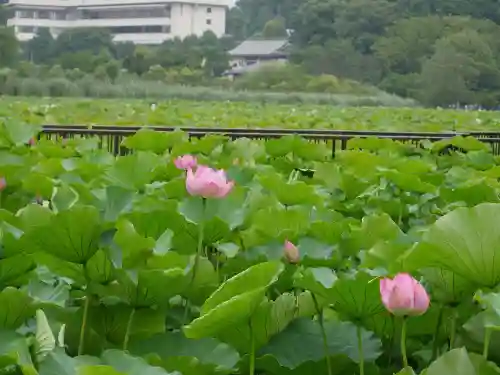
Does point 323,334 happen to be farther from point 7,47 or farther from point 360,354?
point 7,47

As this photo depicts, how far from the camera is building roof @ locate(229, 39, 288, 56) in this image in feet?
131

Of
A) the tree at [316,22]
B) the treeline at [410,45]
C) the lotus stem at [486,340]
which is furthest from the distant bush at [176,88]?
the lotus stem at [486,340]

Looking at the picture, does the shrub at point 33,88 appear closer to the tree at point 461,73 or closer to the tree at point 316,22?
the tree at point 461,73

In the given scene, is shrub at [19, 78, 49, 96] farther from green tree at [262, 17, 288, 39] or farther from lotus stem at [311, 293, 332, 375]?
green tree at [262, 17, 288, 39]

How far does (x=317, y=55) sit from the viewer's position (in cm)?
3045

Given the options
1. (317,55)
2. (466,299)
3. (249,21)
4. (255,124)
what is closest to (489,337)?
(466,299)

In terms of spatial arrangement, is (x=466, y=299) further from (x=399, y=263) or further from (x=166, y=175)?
(x=166, y=175)

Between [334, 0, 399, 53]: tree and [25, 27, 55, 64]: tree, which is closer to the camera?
[334, 0, 399, 53]: tree

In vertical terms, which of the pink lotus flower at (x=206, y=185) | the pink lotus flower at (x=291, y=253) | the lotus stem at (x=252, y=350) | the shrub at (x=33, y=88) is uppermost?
the pink lotus flower at (x=206, y=185)

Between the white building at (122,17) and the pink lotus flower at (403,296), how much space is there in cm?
4864

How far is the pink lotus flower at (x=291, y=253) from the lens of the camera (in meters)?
1.07

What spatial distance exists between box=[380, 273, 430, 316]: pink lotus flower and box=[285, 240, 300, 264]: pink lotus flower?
0.94ft

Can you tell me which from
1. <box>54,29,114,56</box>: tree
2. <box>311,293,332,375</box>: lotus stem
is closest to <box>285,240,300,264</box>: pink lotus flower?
<box>311,293,332,375</box>: lotus stem

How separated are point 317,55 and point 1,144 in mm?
28394
